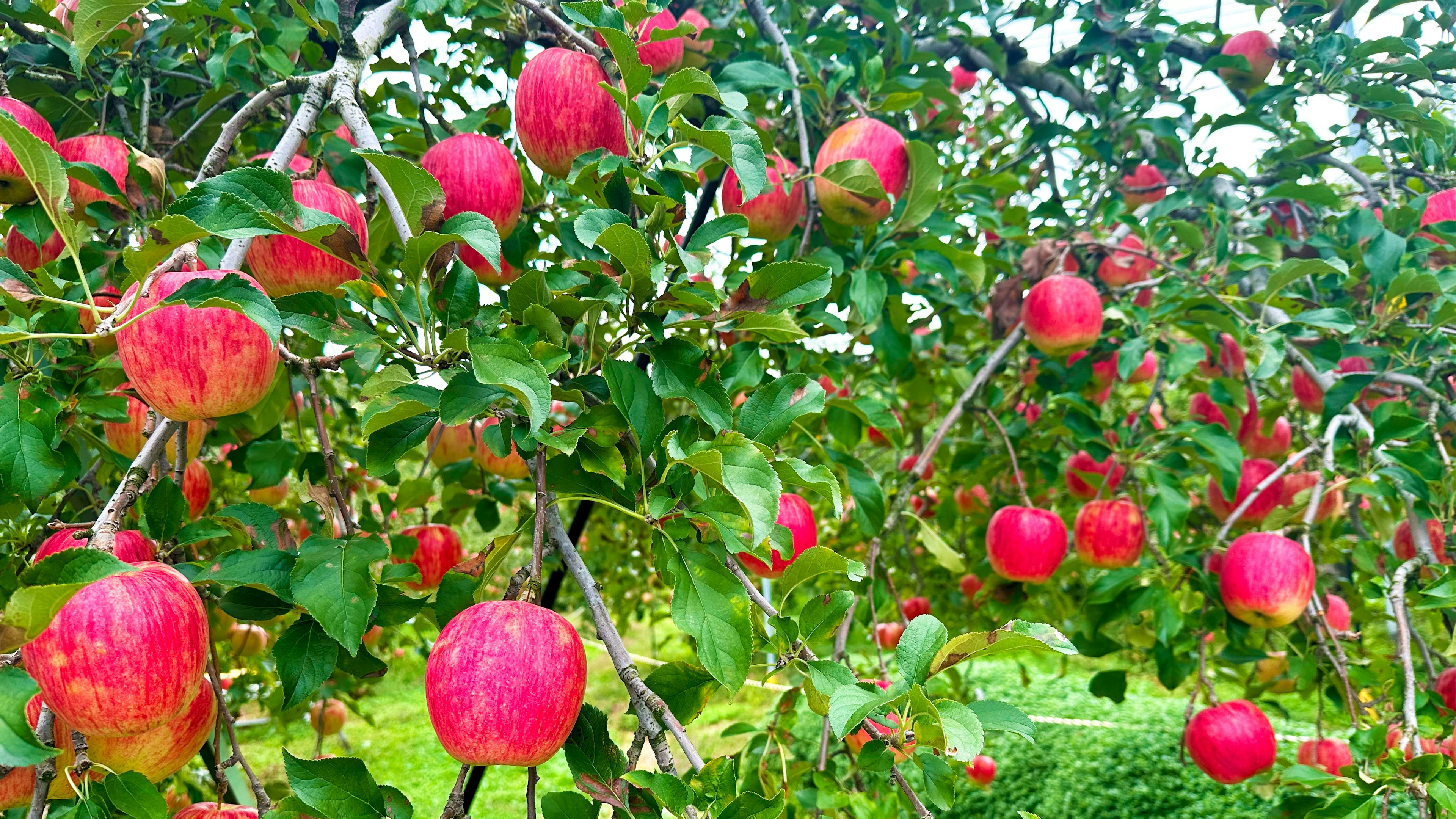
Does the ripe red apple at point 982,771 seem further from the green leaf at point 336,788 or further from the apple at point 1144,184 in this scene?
the green leaf at point 336,788

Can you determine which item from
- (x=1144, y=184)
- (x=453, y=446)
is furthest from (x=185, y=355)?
(x=1144, y=184)

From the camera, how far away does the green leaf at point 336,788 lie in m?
0.72

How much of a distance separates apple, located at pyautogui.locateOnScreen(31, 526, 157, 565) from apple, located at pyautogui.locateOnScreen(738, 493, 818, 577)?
69 cm

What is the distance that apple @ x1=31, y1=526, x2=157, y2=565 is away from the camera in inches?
30.2

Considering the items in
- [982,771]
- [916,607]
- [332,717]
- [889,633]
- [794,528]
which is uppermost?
[794,528]

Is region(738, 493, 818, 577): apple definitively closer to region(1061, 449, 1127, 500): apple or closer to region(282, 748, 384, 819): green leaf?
region(282, 748, 384, 819): green leaf

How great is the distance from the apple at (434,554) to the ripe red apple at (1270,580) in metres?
1.34

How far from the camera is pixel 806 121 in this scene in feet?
5.41

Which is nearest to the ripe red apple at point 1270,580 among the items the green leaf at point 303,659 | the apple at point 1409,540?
the apple at point 1409,540

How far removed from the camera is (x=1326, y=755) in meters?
1.89

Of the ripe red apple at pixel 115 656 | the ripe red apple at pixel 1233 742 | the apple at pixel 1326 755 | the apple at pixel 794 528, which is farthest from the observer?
the apple at pixel 1326 755

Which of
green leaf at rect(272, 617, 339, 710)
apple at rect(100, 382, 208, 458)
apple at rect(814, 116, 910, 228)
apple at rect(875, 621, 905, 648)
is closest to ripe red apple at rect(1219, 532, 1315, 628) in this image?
apple at rect(814, 116, 910, 228)

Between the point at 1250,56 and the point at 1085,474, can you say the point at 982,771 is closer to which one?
the point at 1085,474

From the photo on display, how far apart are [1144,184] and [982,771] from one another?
166 cm
